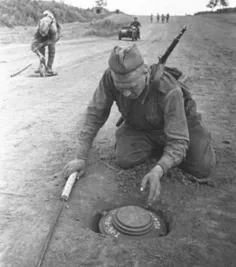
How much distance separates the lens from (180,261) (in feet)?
7.72

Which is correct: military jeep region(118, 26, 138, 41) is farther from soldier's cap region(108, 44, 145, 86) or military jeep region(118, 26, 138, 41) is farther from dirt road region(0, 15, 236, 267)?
soldier's cap region(108, 44, 145, 86)

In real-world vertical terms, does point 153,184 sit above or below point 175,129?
below

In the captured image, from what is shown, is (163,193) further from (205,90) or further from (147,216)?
(205,90)

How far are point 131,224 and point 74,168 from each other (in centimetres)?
83

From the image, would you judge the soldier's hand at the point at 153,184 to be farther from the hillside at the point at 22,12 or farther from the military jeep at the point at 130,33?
the hillside at the point at 22,12

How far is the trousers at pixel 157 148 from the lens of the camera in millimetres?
3490

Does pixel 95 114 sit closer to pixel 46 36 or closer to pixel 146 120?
pixel 146 120

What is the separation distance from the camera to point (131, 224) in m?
2.69

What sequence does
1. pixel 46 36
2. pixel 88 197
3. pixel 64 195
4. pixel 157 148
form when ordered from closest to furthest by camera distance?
1. pixel 64 195
2. pixel 88 197
3. pixel 157 148
4. pixel 46 36

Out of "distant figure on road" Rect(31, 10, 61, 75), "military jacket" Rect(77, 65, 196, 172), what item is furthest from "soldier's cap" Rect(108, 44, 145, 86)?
"distant figure on road" Rect(31, 10, 61, 75)

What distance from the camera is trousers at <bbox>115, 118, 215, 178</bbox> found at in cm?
349

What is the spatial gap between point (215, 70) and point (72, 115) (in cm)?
516

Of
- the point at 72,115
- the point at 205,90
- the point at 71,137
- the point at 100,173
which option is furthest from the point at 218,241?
the point at 205,90

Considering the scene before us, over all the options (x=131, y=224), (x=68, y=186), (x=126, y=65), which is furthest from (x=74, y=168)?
(x=126, y=65)
